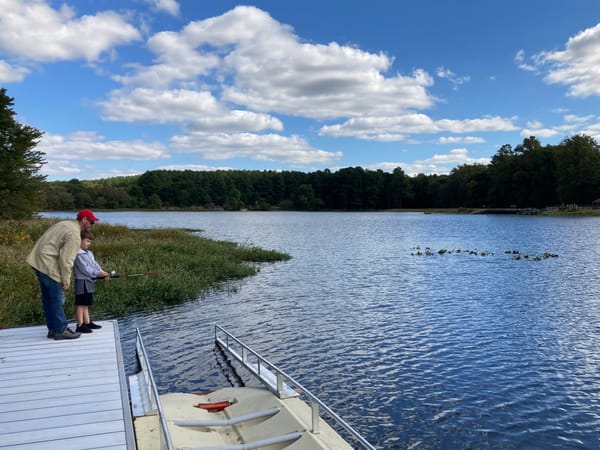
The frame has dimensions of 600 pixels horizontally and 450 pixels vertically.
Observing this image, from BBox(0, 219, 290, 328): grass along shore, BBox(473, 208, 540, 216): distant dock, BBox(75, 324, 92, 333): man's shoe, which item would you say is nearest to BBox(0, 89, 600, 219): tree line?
BBox(473, 208, 540, 216): distant dock

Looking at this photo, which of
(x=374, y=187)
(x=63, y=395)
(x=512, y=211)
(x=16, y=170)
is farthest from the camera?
(x=374, y=187)

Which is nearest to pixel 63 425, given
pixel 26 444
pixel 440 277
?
pixel 26 444

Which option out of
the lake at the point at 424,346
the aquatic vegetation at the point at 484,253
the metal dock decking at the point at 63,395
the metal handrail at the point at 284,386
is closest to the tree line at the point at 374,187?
the aquatic vegetation at the point at 484,253

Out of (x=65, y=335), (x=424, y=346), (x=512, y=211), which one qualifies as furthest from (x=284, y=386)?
(x=512, y=211)

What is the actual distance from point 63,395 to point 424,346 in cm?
1027

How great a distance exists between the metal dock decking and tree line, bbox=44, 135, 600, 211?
117084mm

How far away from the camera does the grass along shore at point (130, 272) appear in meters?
16.5

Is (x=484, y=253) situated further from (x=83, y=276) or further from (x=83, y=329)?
(x=83, y=276)

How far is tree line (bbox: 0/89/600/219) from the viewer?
162ft

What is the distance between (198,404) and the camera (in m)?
8.45

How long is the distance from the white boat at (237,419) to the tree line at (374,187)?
11791cm

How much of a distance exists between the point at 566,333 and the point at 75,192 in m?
159

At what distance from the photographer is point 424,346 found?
13555mm

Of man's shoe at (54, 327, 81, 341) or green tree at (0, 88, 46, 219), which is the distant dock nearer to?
green tree at (0, 88, 46, 219)
